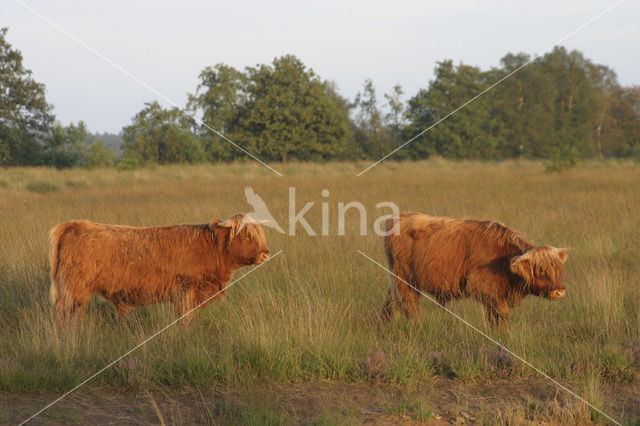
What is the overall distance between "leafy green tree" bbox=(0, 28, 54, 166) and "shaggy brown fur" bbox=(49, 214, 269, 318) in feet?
110

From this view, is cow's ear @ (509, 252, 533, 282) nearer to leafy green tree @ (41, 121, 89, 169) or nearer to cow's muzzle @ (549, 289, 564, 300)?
cow's muzzle @ (549, 289, 564, 300)

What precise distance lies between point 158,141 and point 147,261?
114ft

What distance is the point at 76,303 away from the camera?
16.7ft

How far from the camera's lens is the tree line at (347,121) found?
3622 centimetres

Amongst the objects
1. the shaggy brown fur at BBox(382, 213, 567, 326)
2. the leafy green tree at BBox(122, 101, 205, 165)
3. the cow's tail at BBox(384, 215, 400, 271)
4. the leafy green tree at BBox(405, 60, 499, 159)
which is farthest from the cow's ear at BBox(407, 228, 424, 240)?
the leafy green tree at BBox(405, 60, 499, 159)

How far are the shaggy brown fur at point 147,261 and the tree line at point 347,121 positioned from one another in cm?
1960

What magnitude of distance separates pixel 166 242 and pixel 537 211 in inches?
344

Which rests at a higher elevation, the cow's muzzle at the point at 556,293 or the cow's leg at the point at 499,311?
the cow's muzzle at the point at 556,293

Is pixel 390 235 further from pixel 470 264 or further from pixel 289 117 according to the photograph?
pixel 289 117

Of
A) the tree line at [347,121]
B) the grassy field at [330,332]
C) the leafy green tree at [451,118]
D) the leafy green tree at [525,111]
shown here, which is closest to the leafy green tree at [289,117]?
the tree line at [347,121]

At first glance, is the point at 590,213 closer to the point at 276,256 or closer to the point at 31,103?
the point at 276,256

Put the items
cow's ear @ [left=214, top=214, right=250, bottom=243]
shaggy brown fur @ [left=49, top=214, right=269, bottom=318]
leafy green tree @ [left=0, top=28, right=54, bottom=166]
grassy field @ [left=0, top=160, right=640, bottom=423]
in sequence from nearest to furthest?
grassy field @ [left=0, top=160, right=640, bottom=423] → shaggy brown fur @ [left=49, top=214, right=269, bottom=318] → cow's ear @ [left=214, top=214, right=250, bottom=243] → leafy green tree @ [left=0, top=28, right=54, bottom=166]

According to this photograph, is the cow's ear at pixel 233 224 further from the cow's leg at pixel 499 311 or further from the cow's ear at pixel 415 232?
the cow's leg at pixel 499 311

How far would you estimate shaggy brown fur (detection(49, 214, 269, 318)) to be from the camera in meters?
5.07
